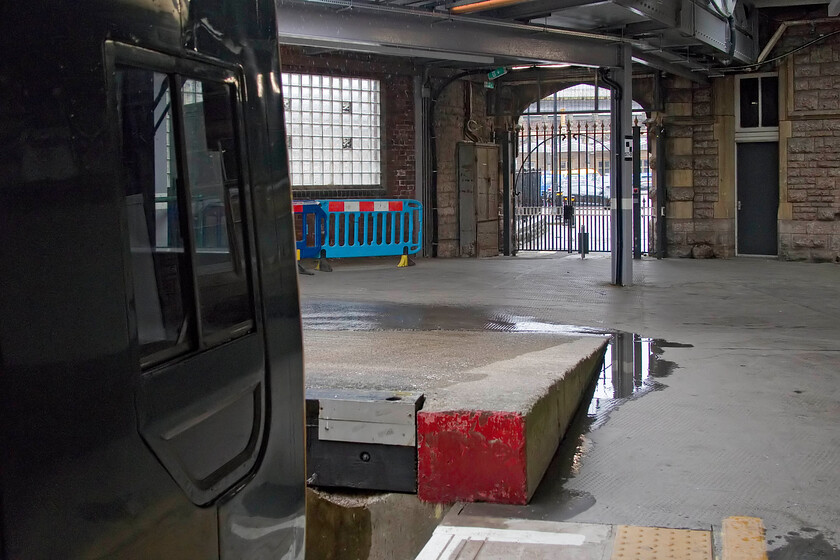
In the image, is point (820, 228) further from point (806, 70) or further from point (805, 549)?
point (805, 549)

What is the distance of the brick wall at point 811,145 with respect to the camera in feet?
52.6

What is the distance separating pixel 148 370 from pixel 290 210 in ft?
2.91

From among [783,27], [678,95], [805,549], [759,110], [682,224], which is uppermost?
[783,27]

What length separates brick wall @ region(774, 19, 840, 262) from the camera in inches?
632

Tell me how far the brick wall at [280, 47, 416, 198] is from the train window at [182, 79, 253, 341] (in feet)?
44.1

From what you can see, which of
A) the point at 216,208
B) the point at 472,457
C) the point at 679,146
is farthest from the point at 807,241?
Result: the point at 216,208

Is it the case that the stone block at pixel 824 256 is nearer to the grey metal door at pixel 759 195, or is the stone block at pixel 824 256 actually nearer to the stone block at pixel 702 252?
the grey metal door at pixel 759 195

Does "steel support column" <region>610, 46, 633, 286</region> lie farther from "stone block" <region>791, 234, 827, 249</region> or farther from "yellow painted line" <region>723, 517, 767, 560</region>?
"yellow painted line" <region>723, 517, 767, 560</region>


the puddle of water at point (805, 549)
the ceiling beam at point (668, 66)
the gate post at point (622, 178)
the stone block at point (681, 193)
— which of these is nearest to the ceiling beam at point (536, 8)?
the gate post at point (622, 178)

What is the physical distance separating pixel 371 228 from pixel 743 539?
41.0 feet

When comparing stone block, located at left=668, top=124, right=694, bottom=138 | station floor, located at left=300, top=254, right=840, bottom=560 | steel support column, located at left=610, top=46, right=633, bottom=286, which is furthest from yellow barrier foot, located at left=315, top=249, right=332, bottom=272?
stone block, located at left=668, top=124, right=694, bottom=138

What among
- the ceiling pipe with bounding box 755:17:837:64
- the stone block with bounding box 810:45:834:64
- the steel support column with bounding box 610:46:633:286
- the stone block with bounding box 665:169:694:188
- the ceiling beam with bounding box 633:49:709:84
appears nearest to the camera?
the steel support column with bounding box 610:46:633:286

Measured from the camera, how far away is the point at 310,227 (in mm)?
15180

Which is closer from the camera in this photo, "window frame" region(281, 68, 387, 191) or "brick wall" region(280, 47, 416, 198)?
"window frame" region(281, 68, 387, 191)
